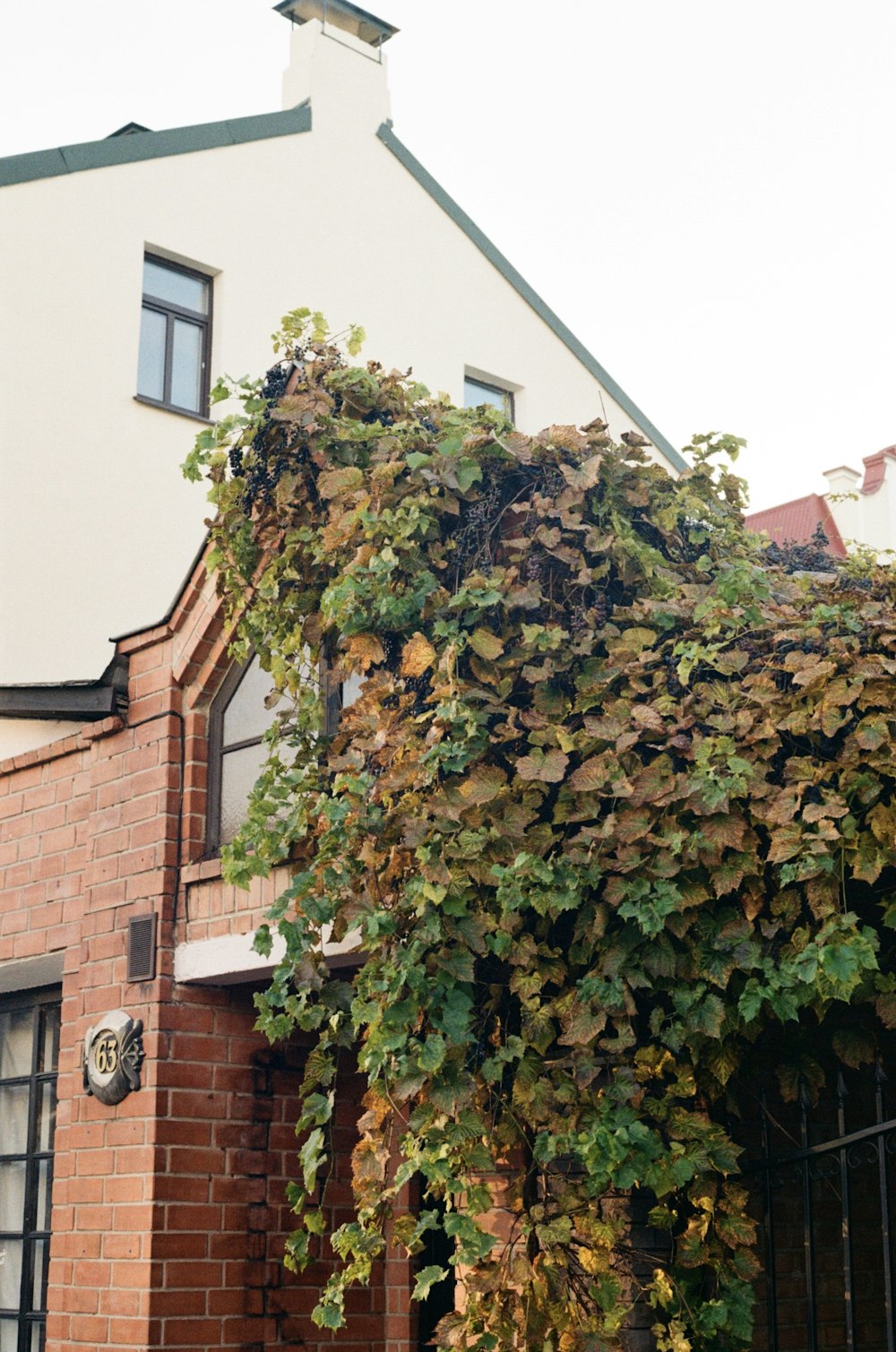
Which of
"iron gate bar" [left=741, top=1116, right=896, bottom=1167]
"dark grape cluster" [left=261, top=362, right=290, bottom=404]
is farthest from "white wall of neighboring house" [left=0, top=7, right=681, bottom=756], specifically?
"iron gate bar" [left=741, top=1116, right=896, bottom=1167]

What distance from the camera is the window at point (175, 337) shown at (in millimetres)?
10641

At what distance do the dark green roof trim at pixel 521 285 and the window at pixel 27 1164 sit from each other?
21.6 ft

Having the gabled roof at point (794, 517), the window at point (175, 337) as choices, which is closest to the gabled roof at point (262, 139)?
the window at point (175, 337)

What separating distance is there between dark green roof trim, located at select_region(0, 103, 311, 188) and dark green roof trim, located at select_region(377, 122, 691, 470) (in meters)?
0.92

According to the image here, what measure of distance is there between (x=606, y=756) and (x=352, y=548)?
1.22 m

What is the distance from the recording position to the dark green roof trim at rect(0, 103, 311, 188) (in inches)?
390

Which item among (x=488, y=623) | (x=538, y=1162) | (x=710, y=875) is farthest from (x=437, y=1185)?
(x=488, y=623)

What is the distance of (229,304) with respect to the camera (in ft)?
36.2

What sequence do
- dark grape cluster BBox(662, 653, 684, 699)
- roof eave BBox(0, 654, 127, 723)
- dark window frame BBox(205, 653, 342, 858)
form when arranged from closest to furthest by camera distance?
dark grape cluster BBox(662, 653, 684, 699) < dark window frame BBox(205, 653, 342, 858) < roof eave BBox(0, 654, 127, 723)

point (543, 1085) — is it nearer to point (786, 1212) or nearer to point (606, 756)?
point (606, 756)

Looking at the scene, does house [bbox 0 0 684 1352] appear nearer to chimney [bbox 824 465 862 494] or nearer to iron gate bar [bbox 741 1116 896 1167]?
iron gate bar [bbox 741 1116 896 1167]

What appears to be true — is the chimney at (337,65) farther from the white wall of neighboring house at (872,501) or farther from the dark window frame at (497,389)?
the white wall of neighboring house at (872,501)

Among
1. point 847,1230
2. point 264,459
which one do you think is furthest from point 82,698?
point 847,1230

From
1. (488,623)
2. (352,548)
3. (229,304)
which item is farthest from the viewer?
(229,304)
